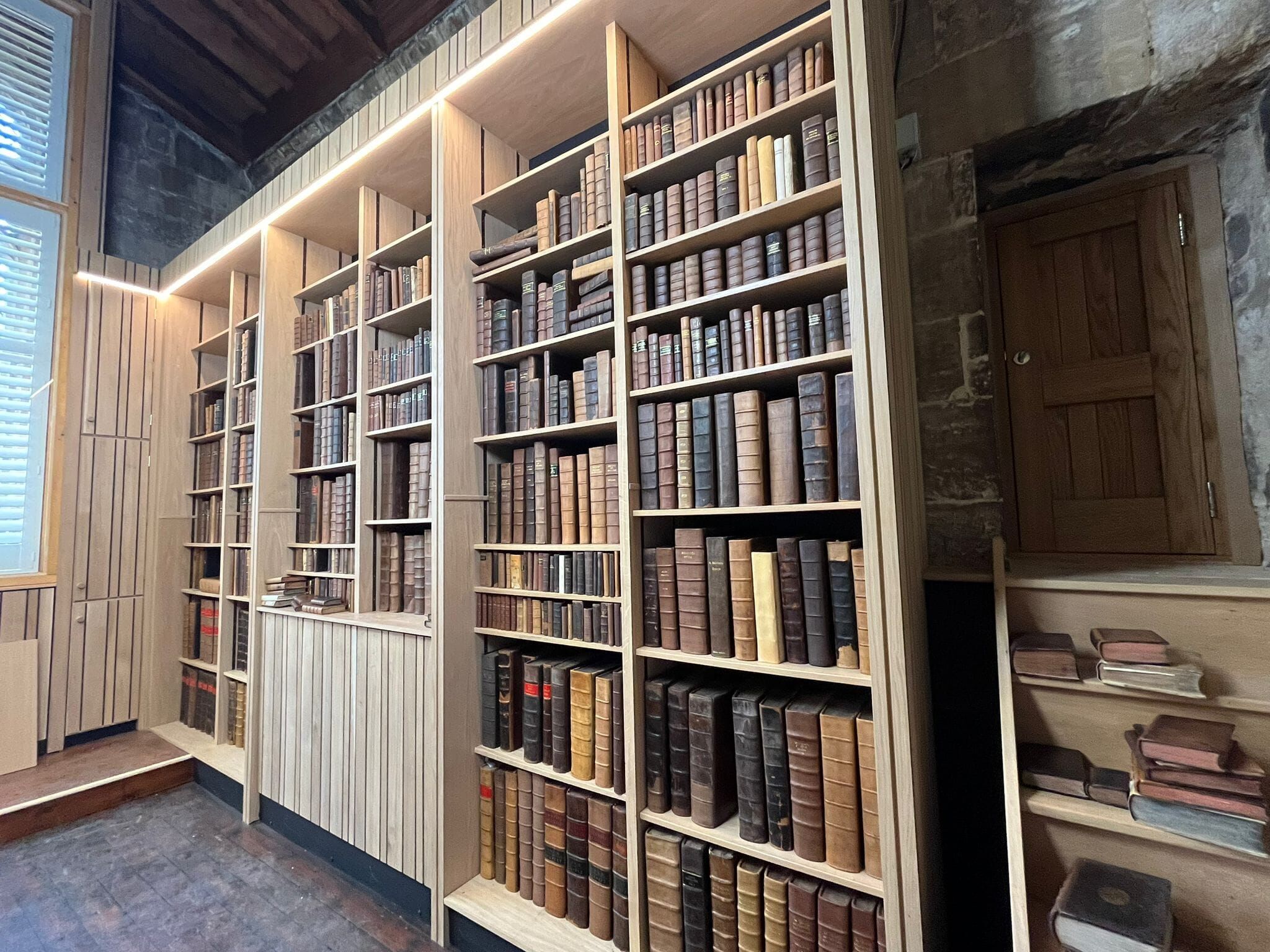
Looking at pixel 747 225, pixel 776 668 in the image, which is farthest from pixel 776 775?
pixel 747 225

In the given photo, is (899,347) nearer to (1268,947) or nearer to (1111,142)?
(1111,142)

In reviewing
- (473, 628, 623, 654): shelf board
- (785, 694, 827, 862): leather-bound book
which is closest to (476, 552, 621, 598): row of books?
(473, 628, 623, 654): shelf board

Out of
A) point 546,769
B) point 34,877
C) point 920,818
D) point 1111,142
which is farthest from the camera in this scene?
point 34,877

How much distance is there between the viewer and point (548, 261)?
205 cm

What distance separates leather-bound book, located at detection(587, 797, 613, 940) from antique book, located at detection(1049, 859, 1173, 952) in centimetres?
113

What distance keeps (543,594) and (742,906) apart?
1042 millimetres

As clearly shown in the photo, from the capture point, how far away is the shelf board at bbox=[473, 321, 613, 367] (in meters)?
1.83

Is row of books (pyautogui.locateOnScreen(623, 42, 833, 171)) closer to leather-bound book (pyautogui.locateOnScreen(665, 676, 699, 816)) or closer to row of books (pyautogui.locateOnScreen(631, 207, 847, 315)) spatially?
row of books (pyautogui.locateOnScreen(631, 207, 847, 315))

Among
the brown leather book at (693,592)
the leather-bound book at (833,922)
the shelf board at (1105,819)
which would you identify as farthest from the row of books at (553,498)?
the shelf board at (1105,819)

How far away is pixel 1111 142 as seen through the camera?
175cm

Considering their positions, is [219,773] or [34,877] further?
[219,773]

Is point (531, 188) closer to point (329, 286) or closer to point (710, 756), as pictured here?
point (329, 286)

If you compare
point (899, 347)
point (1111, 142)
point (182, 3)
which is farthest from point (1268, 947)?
point (182, 3)

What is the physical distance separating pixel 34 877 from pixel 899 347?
3.89 m
